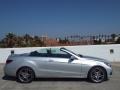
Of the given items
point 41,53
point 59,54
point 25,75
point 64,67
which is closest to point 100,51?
point 59,54

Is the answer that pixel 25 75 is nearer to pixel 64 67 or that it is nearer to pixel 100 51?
pixel 64 67

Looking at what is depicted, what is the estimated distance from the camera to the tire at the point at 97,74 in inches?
425

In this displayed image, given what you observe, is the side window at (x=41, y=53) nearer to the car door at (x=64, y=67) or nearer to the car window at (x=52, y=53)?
the car window at (x=52, y=53)

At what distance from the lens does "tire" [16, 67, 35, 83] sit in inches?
432

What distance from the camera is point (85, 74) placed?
35.8 ft

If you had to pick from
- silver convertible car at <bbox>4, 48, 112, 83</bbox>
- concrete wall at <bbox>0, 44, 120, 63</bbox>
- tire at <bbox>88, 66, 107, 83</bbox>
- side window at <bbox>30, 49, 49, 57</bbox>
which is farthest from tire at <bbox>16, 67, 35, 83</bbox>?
concrete wall at <bbox>0, 44, 120, 63</bbox>

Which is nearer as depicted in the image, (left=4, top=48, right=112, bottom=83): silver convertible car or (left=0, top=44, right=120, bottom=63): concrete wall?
(left=4, top=48, right=112, bottom=83): silver convertible car

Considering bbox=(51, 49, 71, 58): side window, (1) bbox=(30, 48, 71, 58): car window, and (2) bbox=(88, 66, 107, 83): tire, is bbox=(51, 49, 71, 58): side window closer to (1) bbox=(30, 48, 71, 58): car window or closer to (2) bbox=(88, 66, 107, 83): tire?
(1) bbox=(30, 48, 71, 58): car window

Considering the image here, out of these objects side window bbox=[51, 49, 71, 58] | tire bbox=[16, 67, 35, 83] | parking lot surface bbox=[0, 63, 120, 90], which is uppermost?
side window bbox=[51, 49, 71, 58]

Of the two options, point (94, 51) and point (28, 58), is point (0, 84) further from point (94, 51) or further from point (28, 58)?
point (94, 51)

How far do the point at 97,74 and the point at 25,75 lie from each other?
2756mm

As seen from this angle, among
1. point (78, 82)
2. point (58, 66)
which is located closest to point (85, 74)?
point (78, 82)

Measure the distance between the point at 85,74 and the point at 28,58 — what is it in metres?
2.29

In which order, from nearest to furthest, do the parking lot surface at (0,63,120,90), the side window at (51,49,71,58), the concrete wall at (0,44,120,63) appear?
the parking lot surface at (0,63,120,90)
the side window at (51,49,71,58)
the concrete wall at (0,44,120,63)
